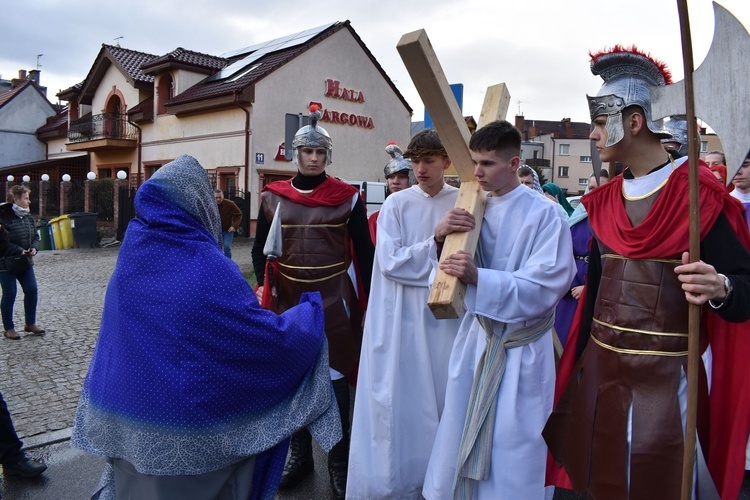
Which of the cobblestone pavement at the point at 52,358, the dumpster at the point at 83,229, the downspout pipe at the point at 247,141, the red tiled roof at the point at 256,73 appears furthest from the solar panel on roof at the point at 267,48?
the cobblestone pavement at the point at 52,358

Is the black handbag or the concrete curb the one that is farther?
the black handbag

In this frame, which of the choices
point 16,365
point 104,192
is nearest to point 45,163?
point 104,192

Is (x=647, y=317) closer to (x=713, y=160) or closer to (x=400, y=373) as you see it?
(x=400, y=373)

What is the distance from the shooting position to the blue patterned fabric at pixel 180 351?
6.68ft

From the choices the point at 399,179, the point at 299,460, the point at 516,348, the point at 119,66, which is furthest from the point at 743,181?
the point at 119,66

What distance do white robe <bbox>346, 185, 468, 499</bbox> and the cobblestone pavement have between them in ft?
8.30

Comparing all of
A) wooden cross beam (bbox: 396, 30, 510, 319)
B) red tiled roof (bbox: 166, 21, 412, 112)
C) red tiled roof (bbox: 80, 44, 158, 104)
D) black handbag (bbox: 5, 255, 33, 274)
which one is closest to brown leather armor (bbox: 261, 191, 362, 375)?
wooden cross beam (bbox: 396, 30, 510, 319)

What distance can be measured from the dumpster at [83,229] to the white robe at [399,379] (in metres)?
18.5

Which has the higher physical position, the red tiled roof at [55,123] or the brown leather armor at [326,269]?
the red tiled roof at [55,123]

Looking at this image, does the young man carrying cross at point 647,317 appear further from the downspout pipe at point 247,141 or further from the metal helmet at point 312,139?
the downspout pipe at point 247,141

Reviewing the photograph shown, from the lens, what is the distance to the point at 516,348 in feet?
8.71

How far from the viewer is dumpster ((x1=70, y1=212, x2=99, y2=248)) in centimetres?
1920

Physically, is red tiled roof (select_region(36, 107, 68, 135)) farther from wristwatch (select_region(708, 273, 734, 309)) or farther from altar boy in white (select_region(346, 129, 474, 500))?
wristwatch (select_region(708, 273, 734, 309))

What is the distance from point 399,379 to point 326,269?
959 mm
